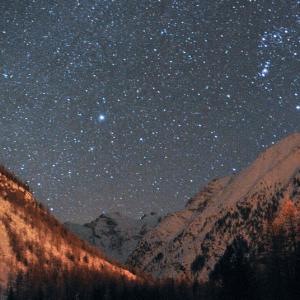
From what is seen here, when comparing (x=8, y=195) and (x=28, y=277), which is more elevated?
(x=8, y=195)

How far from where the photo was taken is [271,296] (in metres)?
86.2

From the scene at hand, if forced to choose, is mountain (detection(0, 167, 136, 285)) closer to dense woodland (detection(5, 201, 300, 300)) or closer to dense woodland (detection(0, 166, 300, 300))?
dense woodland (detection(0, 166, 300, 300))

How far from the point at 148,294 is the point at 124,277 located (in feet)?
44.0

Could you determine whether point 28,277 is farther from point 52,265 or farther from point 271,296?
point 271,296

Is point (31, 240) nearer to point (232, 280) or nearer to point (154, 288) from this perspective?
point (154, 288)

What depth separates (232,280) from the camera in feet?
257

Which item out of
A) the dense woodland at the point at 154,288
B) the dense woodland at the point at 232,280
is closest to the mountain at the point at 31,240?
the dense woodland at the point at 154,288

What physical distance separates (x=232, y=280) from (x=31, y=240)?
47644 millimetres

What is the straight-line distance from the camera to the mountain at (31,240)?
101 m

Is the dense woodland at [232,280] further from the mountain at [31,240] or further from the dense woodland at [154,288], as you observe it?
the mountain at [31,240]

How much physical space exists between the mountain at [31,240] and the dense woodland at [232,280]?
2748 millimetres

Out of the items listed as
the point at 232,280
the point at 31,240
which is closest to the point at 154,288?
the point at 31,240

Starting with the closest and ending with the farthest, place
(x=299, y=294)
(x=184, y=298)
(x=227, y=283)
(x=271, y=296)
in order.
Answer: (x=299, y=294), (x=227, y=283), (x=271, y=296), (x=184, y=298)

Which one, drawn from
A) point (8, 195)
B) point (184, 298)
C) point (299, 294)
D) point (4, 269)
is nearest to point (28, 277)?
point (4, 269)
